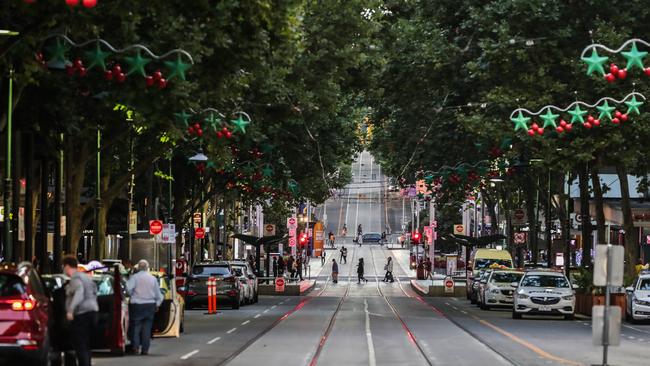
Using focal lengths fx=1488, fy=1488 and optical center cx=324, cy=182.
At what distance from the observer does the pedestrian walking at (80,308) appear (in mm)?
21312

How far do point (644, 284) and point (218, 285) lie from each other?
15.5 m

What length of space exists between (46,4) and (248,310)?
28302mm

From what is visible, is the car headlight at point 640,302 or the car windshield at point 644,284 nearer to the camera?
the car headlight at point 640,302

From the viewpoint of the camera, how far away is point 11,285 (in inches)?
820

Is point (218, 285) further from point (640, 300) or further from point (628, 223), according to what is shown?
point (640, 300)

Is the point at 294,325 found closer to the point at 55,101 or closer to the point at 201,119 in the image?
the point at 201,119

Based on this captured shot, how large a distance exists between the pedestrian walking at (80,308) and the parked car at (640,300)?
81.8ft

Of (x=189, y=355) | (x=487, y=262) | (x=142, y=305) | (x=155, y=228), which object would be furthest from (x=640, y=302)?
(x=487, y=262)

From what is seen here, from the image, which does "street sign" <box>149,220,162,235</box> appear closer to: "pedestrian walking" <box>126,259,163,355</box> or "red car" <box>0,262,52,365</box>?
"pedestrian walking" <box>126,259,163,355</box>

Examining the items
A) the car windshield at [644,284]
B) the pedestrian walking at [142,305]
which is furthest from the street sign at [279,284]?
the pedestrian walking at [142,305]

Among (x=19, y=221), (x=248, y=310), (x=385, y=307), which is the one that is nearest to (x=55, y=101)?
(x=19, y=221)

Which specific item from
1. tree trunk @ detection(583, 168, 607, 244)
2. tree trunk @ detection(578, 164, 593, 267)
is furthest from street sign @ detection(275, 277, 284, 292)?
tree trunk @ detection(583, 168, 607, 244)

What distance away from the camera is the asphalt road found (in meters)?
26.4

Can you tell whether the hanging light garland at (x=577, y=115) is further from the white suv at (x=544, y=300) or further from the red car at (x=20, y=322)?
the red car at (x=20, y=322)
